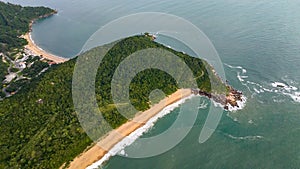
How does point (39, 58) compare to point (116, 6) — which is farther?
point (116, 6)

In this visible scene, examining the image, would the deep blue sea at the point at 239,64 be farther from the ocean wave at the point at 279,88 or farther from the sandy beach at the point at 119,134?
the sandy beach at the point at 119,134

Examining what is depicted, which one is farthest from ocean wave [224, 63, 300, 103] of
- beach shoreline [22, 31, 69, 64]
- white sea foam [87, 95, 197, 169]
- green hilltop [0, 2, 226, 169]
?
beach shoreline [22, 31, 69, 64]

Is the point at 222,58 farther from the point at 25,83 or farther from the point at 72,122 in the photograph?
the point at 25,83

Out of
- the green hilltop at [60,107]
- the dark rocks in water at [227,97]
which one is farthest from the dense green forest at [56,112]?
the dark rocks in water at [227,97]

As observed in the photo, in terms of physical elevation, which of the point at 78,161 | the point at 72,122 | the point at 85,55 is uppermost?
the point at 85,55

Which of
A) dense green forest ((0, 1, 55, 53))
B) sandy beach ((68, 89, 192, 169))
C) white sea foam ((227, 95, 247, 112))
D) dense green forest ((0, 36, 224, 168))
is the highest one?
dense green forest ((0, 1, 55, 53))

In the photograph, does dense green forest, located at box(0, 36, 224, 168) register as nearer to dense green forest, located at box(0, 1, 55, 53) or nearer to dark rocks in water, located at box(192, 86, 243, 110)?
dark rocks in water, located at box(192, 86, 243, 110)

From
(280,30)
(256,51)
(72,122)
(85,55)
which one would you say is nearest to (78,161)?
(72,122)
